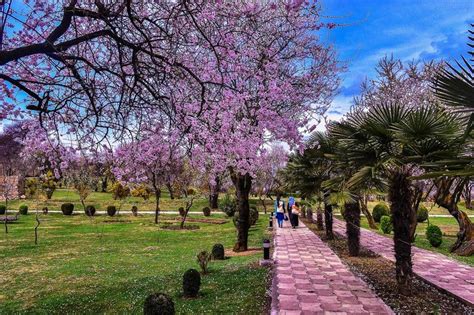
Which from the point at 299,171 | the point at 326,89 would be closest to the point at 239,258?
the point at 299,171

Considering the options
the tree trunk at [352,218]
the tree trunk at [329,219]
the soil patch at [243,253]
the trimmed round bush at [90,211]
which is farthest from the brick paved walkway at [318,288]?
the trimmed round bush at [90,211]

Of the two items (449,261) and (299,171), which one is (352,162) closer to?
(449,261)

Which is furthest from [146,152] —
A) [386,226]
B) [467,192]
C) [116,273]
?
[386,226]

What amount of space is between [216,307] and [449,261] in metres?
7.98

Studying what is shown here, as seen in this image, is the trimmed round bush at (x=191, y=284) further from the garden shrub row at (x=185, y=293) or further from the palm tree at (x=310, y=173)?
the palm tree at (x=310, y=173)

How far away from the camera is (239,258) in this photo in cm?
1382

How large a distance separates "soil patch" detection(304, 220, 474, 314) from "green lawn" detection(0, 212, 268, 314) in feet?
7.76

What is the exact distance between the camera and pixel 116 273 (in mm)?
12789

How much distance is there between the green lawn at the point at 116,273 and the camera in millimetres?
8695

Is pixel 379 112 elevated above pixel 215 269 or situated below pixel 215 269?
above

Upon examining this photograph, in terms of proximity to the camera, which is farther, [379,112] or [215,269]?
[215,269]

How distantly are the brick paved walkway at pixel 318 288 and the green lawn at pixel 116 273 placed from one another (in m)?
0.50

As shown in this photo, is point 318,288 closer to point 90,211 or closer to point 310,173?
point 310,173

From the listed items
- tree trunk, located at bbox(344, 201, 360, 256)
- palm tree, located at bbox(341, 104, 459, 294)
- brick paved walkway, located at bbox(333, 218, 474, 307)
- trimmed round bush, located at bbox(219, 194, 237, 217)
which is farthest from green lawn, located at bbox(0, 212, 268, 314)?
trimmed round bush, located at bbox(219, 194, 237, 217)
